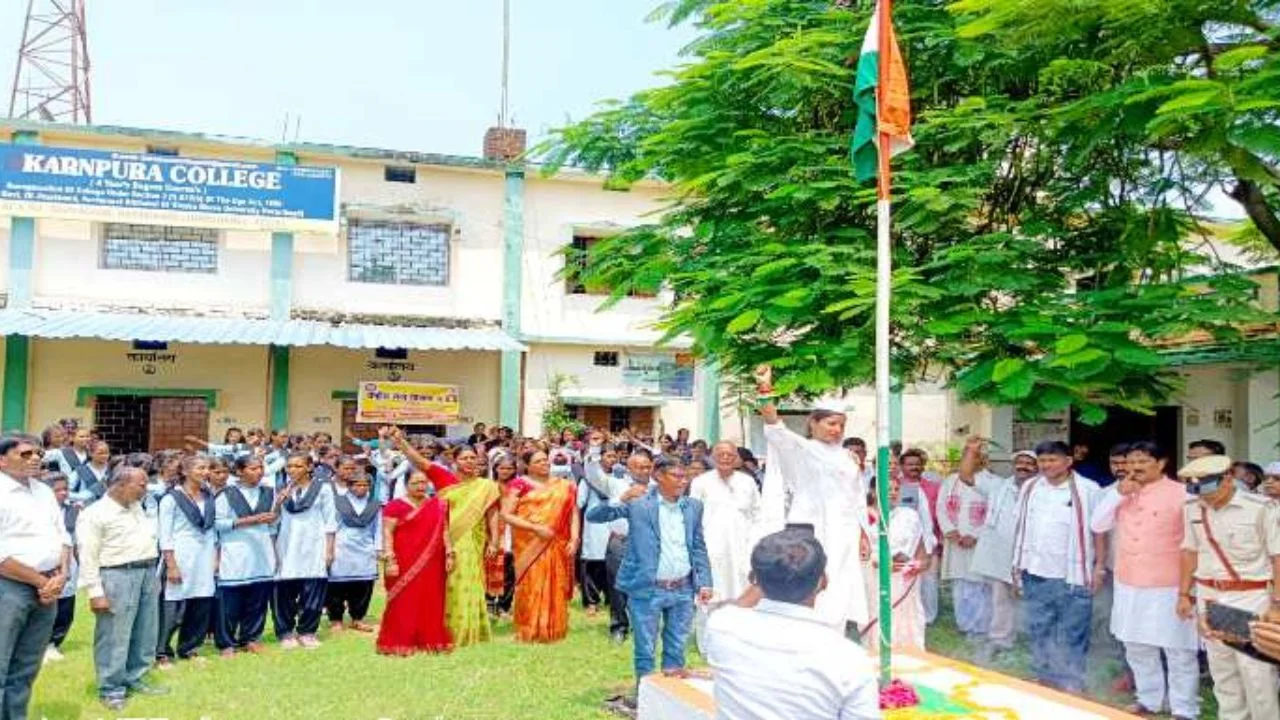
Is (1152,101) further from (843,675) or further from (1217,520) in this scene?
(843,675)

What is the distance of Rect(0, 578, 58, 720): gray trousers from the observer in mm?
5203

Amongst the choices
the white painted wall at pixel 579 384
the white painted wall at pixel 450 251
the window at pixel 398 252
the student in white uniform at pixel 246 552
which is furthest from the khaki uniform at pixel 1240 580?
the window at pixel 398 252

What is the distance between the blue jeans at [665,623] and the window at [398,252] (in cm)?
1294

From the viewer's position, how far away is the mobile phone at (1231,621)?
3.70 metres

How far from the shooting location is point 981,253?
23.9ft

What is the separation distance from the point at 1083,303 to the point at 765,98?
9.70 feet

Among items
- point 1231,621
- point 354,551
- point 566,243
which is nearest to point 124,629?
point 354,551

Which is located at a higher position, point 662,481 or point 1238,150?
point 1238,150

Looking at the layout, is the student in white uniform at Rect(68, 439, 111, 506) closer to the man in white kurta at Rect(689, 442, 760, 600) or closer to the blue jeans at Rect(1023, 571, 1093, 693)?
the man in white kurta at Rect(689, 442, 760, 600)

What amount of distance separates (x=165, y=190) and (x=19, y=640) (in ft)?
41.2

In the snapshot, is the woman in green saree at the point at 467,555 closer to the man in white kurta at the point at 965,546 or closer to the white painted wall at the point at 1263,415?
the man in white kurta at the point at 965,546

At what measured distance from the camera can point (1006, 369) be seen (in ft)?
22.7

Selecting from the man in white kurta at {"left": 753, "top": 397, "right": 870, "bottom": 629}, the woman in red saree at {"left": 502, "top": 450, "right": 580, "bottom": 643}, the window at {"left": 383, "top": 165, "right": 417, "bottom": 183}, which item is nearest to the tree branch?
the man in white kurta at {"left": 753, "top": 397, "right": 870, "bottom": 629}

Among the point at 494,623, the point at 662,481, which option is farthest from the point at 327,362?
the point at 662,481
